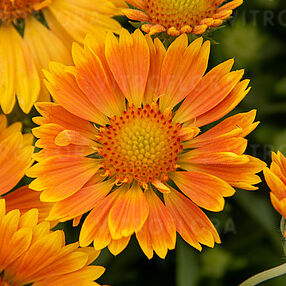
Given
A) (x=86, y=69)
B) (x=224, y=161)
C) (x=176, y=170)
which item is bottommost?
(x=176, y=170)

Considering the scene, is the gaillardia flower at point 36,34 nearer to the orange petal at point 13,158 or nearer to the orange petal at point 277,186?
the orange petal at point 13,158

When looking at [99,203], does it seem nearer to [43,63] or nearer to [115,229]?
[115,229]

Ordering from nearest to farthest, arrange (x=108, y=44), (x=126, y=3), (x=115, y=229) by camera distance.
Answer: (x=115, y=229), (x=108, y=44), (x=126, y=3)

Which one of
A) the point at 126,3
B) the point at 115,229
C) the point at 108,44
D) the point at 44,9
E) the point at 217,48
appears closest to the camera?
the point at 115,229

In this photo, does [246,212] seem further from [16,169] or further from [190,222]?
[16,169]

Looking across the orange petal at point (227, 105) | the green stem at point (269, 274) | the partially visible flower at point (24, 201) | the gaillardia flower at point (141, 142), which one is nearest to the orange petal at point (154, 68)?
the gaillardia flower at point (141, 142)

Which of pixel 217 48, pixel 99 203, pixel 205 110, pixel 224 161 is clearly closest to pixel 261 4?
pixel 217 48
